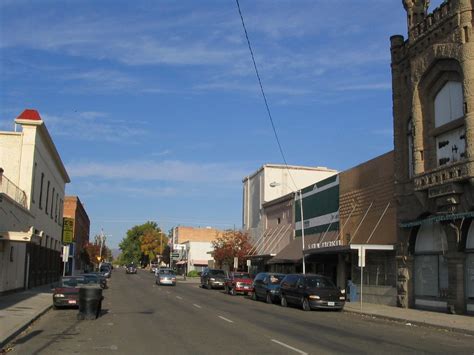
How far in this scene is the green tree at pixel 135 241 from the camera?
511ft

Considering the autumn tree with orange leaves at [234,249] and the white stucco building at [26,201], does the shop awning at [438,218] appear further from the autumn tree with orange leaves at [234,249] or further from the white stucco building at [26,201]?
the autumn tree with orange leaves at [234,249]

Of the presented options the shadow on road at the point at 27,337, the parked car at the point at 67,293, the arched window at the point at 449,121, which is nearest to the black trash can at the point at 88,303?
the shadow on road at the point at 27,337

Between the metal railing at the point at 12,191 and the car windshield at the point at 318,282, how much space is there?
1489 centimetres

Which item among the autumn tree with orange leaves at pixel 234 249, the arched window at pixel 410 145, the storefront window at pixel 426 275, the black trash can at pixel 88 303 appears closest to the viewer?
the black trash can at pixel 88 303

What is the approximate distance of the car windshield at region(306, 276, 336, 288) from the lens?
2564cm

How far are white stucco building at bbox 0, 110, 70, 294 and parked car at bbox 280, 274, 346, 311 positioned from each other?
40.8 feet

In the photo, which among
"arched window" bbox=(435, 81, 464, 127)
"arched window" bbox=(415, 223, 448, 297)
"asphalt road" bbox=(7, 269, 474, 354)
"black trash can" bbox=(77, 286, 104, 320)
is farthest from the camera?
"arched window" bbox=(415, 223, 448, 297)

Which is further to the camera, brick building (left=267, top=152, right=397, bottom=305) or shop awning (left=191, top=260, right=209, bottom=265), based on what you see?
shop awning (left=191, top=260, right=209, bottom=265)

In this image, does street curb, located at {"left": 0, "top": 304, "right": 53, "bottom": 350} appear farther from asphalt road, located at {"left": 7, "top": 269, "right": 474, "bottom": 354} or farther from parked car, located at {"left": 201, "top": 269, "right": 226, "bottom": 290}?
parked car, located at {"left": 201, "top": 269, "right": 226, "bottom": 290}

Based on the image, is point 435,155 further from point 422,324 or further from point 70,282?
point 70,282

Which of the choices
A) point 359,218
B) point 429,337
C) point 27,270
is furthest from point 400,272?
point 27,270

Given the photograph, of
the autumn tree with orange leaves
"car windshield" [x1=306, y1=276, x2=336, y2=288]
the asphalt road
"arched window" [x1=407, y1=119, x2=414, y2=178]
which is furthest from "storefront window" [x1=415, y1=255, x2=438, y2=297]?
the autumn tree with orange leaves

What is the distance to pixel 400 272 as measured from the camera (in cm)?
2689

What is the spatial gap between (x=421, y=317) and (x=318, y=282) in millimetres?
5498
